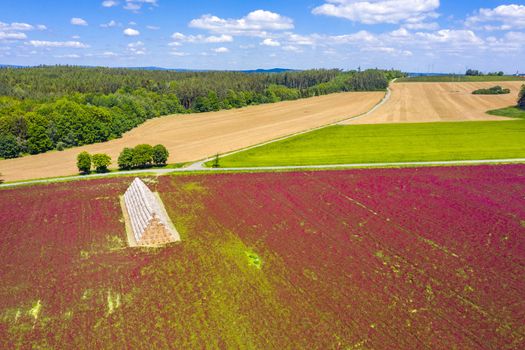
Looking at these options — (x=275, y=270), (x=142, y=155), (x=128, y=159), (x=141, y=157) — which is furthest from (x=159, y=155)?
(x=275, y=270)

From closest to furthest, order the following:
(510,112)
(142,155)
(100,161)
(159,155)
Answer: (100,161) < (142,155) < (159,155) < (510,112)

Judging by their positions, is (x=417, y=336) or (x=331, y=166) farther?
(x=331, y=166)

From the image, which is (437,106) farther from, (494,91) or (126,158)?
(126,158)

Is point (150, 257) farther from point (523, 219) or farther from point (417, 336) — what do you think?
point (523, 219)

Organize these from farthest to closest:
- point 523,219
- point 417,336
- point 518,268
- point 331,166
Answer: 1. point 331,166
2. point 523,219
3. point 518,268
4. point 417,336

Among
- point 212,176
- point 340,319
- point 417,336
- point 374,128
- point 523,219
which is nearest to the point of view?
point 417,336

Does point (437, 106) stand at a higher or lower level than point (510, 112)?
higher

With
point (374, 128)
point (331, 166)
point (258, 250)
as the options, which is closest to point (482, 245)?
point (258, 250)
